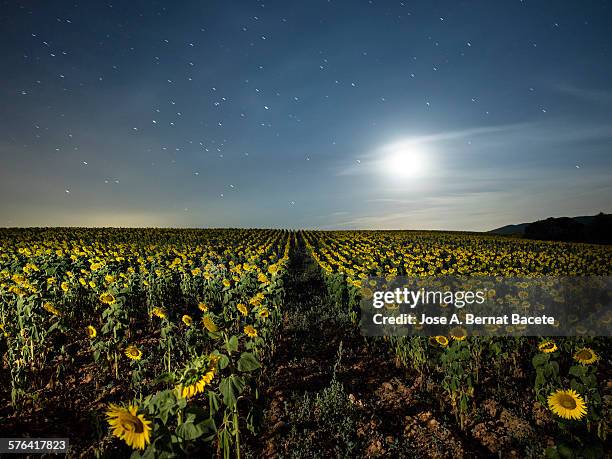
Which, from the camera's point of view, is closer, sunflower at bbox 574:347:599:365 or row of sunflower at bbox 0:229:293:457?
row of sunflower at bbox 0:229:293:457

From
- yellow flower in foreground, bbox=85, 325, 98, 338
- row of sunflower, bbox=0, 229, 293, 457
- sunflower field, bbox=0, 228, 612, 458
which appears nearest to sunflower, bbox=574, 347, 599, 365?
sunflower field, bbox=0, 228, 612, 458

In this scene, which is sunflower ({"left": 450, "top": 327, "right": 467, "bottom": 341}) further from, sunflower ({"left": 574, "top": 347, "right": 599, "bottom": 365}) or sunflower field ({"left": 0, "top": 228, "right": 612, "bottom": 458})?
sunflower ({"left": 574, "top": 347, "right": 599, "bottom": 365})

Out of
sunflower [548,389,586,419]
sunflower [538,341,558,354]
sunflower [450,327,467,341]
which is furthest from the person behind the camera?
sunflower [450,327,467,341]

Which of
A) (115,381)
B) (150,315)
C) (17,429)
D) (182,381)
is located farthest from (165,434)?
(150,315)

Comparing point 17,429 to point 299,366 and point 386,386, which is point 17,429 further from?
point 386,386

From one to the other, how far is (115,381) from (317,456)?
11.5 ft

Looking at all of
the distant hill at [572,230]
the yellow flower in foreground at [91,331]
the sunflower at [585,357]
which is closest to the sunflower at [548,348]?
the sunflower at [585,357]

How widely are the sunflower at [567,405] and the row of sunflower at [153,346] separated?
9.63 ft

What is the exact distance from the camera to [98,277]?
888cm

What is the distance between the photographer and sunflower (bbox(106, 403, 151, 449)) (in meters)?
2.31

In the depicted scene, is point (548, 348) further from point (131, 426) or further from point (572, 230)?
point (572, 230)

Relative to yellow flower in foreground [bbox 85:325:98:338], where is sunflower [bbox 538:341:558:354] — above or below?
below

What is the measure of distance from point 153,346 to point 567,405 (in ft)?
21.5

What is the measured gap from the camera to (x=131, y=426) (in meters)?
2.32
